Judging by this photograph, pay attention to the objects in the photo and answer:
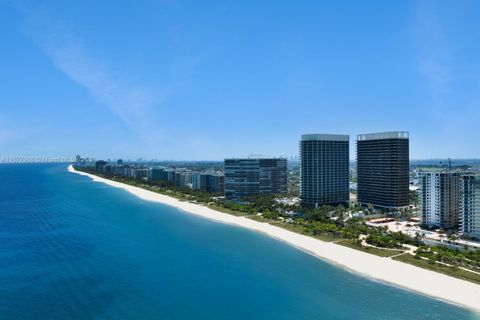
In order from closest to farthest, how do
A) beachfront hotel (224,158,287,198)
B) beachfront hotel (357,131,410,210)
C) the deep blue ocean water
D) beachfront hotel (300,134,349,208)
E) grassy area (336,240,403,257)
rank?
1. the deep blue ocean water
2. grassy area (336,240,403,257)
3. beachfront hotel (357,131,410,210)
4. beachfront hotel (300,134,349,208)
5. beachfront hotel (224,158,287,198)

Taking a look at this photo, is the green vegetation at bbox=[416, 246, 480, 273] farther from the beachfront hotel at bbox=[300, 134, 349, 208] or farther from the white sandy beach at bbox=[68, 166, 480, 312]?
the beachfront hotel at bbox=[300, 134, 349, 208]

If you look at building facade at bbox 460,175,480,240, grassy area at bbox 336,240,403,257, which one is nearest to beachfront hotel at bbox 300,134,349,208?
grassy area at bbox 336,240,403,257

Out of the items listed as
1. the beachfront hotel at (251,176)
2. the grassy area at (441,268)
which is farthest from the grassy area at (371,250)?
the beachfront hotel at (251,176)

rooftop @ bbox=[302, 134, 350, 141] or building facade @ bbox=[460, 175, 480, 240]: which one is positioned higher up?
rooftop @ bbox=[302, 134, 350, 141]

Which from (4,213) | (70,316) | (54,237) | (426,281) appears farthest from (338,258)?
(4,213)

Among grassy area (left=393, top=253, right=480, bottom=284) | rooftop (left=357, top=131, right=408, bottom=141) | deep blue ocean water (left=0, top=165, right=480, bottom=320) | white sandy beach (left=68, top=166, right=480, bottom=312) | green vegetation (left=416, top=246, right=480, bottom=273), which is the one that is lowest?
deep blue ocean water (left=0, top=165, right=480, bottom=320)

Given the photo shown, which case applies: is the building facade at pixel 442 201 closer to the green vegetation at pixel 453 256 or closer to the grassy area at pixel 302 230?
the green vegetation at pixel 453 256

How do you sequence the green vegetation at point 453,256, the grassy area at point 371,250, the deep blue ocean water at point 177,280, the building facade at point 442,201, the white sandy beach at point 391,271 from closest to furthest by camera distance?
the deep blue ocean water at point 177,280
the white sandy beach at point 391,271
the green vegetation at point 453,256
the grassy area at point 371,250
the building facade at point 442,201
